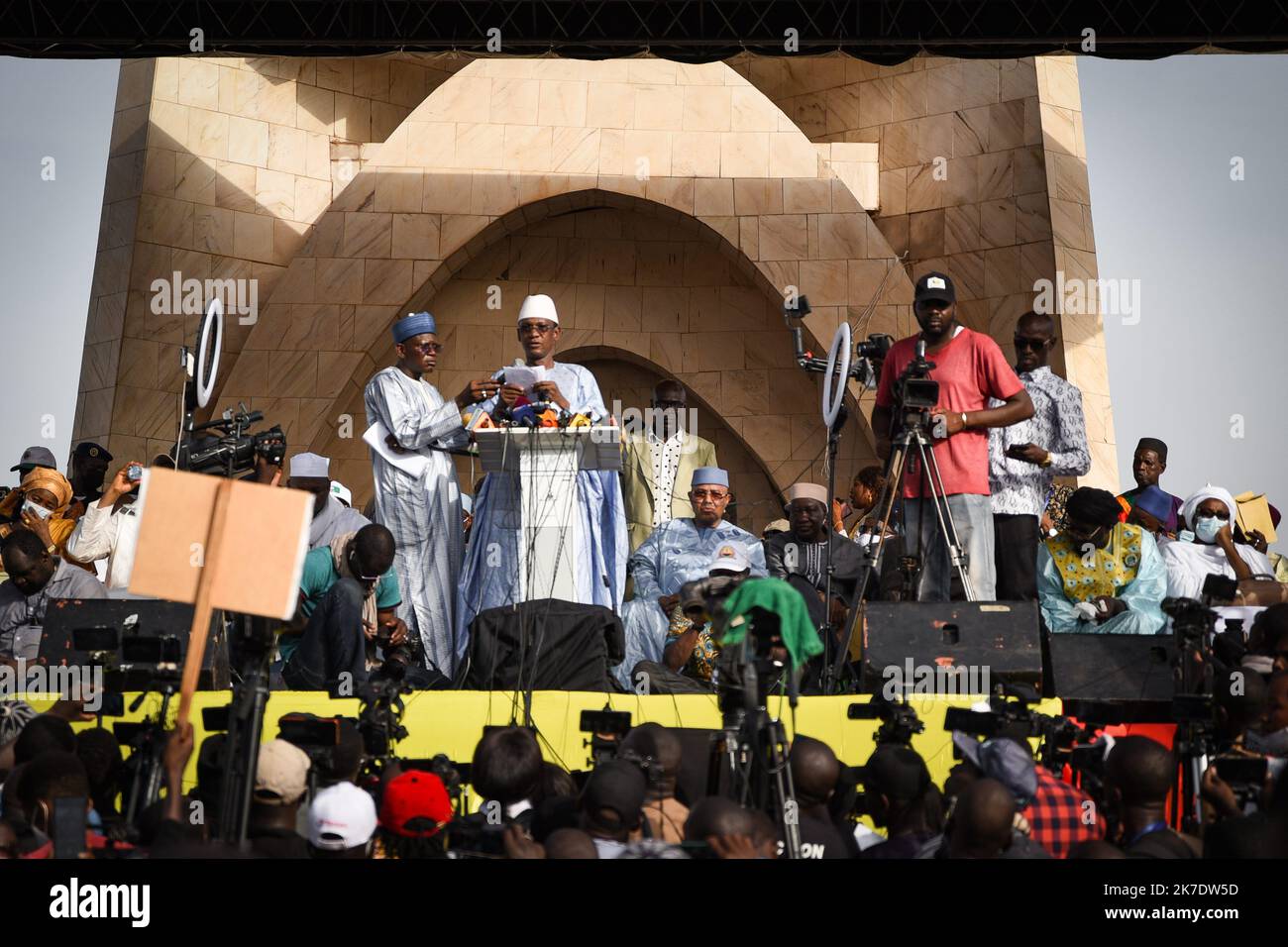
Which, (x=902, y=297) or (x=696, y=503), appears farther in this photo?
(x=902, y=297)

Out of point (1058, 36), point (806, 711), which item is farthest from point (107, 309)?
point (806, 711)

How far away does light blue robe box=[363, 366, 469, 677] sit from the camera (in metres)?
8.70

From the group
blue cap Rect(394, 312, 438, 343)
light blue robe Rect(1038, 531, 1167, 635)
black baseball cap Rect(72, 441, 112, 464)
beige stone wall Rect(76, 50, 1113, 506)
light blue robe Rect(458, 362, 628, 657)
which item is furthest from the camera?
beige stone wall Rect(76, 50, 1113, 506)

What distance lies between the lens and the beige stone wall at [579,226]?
13.8 metres

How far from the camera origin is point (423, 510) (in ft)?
29.1

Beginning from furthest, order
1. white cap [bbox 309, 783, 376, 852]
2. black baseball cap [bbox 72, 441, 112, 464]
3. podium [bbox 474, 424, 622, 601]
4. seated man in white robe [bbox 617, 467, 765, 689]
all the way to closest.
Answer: black baseball cap [bbox 72, 441, 112, 464] → seated man in white robe [bbox 617, 467, 765, 689] → podium [bbox 474, 424, 622, 601] → white cap [bbox 309, 783, 376, 852]

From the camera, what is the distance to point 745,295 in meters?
14.9

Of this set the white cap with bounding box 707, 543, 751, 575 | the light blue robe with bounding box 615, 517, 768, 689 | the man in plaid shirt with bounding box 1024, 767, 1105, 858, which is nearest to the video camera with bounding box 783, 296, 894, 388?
the white cap with bounding box 707, 543, 751, 575

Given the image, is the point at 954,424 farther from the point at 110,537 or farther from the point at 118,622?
the point at 110,537

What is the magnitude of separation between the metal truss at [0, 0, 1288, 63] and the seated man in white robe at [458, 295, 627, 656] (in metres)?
2.73

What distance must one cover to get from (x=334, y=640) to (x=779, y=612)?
9.24 ft

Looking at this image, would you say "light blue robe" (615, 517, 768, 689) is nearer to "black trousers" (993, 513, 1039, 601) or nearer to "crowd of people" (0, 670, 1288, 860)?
"black trousers" (993, 513, 1039, 601)
